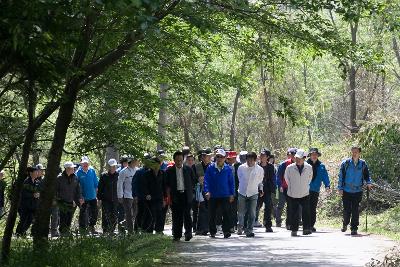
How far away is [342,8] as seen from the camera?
44.3 ft

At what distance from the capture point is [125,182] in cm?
2342

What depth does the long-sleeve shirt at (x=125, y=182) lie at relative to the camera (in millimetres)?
23281

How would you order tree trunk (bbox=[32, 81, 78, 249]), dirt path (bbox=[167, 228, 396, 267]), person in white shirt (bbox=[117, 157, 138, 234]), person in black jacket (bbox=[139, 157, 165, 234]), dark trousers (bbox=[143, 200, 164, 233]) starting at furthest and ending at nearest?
person in white shirt (bbox=[117, 157, 138, 234]) → dark trousers (bbox=[143, 200, 164, 233]) → person in black jacket (bbox=[139, 157, 165, 234]) → tree trunk (bbox=[32, 81, 78, 249]) → dirt path (bbox=[167, 228, 396, 267])

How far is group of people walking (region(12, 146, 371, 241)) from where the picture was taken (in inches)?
784

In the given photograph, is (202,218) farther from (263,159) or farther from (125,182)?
(263,159)

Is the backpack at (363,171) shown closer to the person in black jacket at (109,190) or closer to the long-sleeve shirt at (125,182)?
the long-sleeve shirt at (125,182)

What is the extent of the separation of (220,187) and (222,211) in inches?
26.1

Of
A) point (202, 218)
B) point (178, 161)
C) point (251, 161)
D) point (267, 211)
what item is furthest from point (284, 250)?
point (267, 211)

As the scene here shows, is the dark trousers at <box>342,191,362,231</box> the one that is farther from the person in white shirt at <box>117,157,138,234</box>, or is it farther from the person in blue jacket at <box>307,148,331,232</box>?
the person in white shirt at <box>117,157,138,234</box>

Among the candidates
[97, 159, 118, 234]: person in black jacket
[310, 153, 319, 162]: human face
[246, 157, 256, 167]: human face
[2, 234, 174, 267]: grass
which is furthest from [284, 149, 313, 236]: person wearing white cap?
[2, 234, 174, 267]: grass

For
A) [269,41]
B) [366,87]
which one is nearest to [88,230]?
[269,41]

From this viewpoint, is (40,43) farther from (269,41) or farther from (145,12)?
(269,41)

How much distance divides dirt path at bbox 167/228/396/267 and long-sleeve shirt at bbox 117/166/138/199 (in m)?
2.81

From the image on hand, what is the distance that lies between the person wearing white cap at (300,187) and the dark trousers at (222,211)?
1.56 metres
